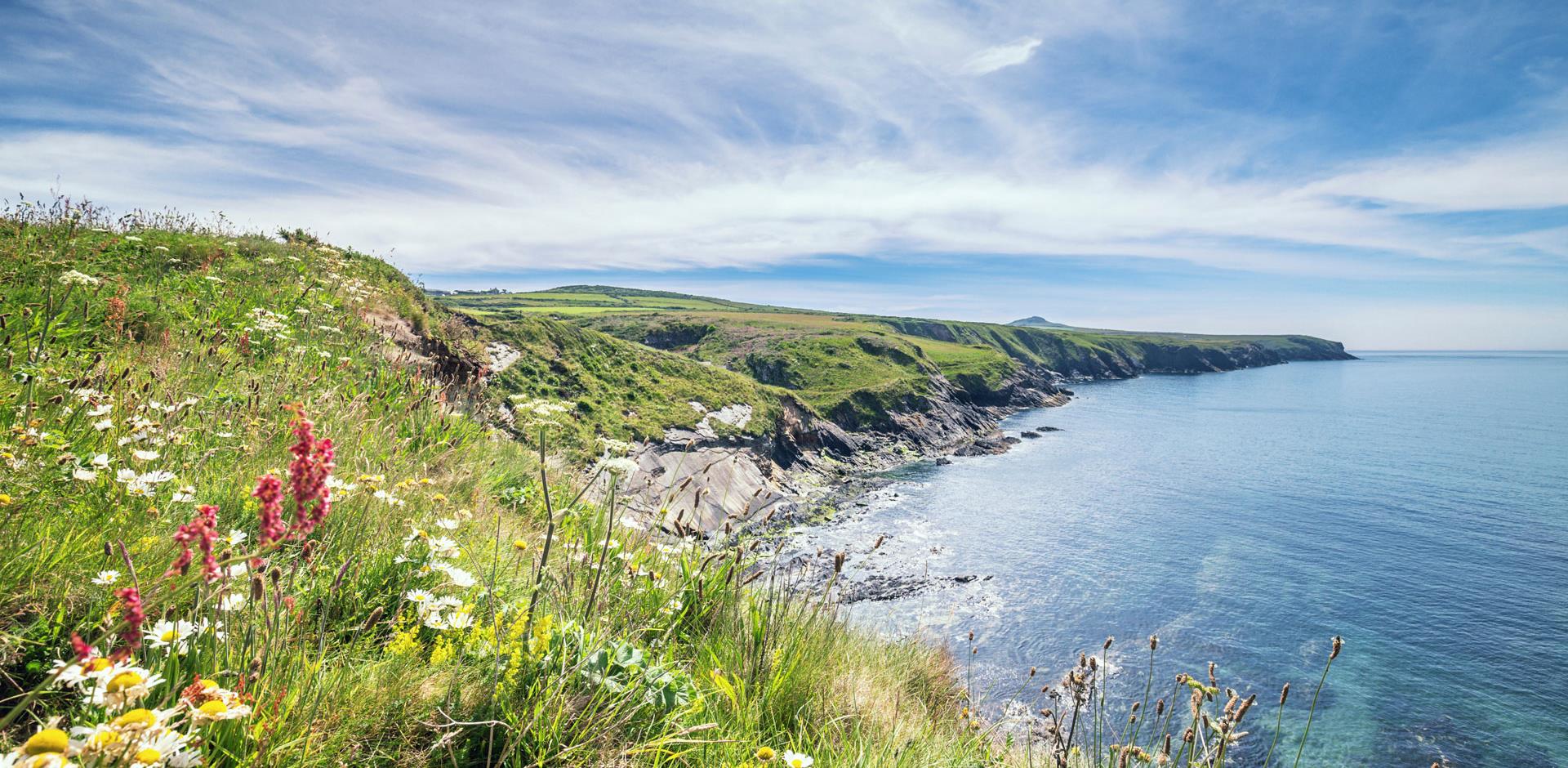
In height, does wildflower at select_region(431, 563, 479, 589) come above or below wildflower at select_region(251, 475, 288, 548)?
below

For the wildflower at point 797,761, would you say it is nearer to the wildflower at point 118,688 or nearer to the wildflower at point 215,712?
the wildflower at point 215,712

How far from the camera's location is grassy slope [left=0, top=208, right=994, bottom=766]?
3031mm

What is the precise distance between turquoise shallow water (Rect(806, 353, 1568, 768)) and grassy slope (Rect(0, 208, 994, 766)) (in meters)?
2.96

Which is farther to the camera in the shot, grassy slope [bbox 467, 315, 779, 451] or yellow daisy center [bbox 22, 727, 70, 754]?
grassy slope [bbox 467, 315, 779, 451]

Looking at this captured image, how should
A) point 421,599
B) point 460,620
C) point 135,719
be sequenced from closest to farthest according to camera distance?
point 135,719 → point 460,620 → point 421,599

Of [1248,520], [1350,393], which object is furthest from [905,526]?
[1350,393]

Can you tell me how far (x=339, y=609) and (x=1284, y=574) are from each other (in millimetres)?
46162

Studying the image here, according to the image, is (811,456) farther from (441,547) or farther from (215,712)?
(215,712)

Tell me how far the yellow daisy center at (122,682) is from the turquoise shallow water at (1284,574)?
22.8 feet

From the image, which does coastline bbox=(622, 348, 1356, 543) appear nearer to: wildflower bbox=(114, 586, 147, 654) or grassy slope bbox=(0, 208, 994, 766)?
grassy slope bbox=(0, 208, 994, 766)

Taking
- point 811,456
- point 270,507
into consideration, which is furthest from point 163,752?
point 811,456

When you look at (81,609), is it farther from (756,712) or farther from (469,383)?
(469,383)

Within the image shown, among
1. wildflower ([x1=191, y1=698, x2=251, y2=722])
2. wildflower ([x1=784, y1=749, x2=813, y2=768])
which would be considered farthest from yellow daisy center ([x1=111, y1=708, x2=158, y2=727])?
wildflower ([x1=784, y1=749, x2=813, y2=768])

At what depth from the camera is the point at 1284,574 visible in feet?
119
